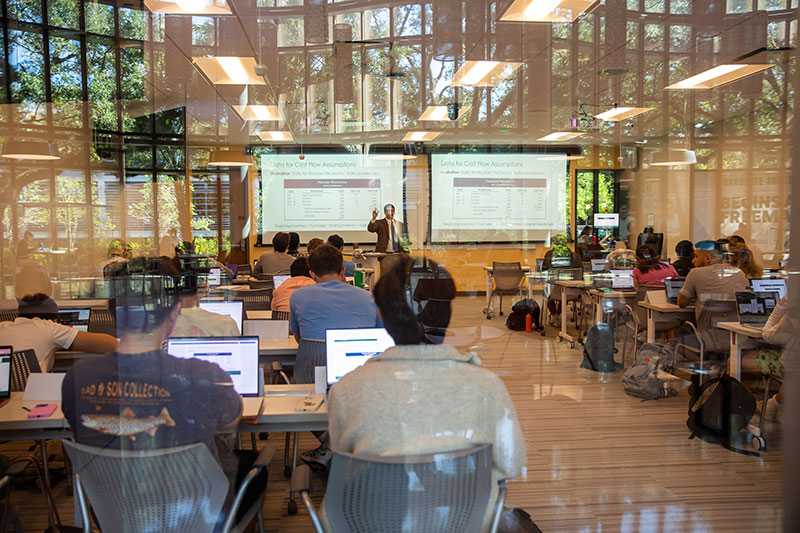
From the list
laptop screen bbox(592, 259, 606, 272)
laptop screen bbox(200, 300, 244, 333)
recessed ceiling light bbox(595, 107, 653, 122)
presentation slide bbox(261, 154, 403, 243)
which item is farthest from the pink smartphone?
laptop screen bbox(592, 259, 606, 272)

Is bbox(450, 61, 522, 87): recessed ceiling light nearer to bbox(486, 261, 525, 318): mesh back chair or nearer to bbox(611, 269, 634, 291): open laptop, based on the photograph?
bbox(486, 261, 525, 318): mesh back chair

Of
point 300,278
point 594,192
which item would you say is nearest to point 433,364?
point 300,278

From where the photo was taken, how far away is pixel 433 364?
200 cm

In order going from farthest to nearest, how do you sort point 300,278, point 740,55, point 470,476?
point 740,55
point 300,278
point 470,476

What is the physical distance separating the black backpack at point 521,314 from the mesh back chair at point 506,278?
189mm

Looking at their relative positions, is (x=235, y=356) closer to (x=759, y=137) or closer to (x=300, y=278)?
(x=300, y=278)

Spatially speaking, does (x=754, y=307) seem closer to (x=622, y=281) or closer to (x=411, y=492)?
(x=622, y=281)

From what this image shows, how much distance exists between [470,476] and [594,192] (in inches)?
263

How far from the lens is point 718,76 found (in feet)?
20.7

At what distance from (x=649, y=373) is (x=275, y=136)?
22.9 ft

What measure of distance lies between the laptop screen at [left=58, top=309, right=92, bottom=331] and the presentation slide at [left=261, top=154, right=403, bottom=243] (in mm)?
4085

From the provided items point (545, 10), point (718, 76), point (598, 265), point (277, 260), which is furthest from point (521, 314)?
point (545, 10)

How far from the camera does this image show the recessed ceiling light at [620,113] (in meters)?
7.41

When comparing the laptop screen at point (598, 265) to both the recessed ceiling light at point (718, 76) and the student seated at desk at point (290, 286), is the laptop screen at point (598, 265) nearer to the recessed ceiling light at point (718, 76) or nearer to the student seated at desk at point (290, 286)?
the recessed ceiling light at point (718, 76)
